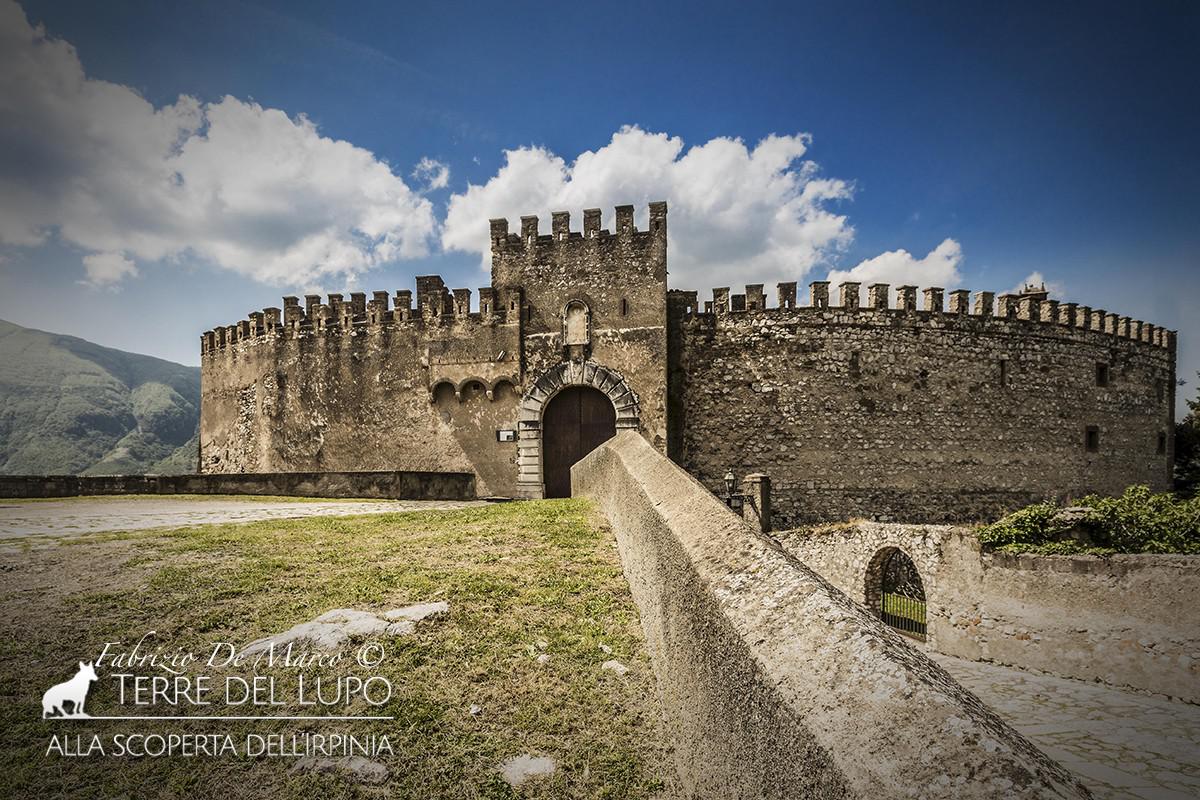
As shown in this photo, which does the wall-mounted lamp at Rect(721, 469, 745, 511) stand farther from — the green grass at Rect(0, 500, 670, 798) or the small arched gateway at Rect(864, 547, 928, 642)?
the green grass at Rect(0, 500, 670, 798)

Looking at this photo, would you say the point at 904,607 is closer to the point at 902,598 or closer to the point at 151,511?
the point at 902,598

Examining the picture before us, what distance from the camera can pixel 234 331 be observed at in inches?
851

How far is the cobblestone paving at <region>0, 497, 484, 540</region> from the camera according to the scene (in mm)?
7762

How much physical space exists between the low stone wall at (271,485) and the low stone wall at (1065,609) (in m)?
10.7

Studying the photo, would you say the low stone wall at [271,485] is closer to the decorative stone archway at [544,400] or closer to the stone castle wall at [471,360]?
the decorative stone archway at [544,400]

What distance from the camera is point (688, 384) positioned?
1808 centimetres

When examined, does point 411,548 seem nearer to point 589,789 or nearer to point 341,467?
point 589,789

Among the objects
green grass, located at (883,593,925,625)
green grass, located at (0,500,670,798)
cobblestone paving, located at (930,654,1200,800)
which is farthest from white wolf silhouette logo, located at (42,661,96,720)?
green grass, located at (883,593,925,625)

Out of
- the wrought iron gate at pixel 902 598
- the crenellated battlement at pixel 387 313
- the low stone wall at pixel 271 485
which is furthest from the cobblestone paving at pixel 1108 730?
the crenellated battlement at pixel 387 313

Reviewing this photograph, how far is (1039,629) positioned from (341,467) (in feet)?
60.4

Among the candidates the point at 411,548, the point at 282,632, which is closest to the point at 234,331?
the point at 411,548

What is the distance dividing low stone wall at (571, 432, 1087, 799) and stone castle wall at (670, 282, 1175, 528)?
48.3 feet

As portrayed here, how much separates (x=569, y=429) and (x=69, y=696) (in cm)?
1420

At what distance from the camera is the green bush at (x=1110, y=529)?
9.47m
